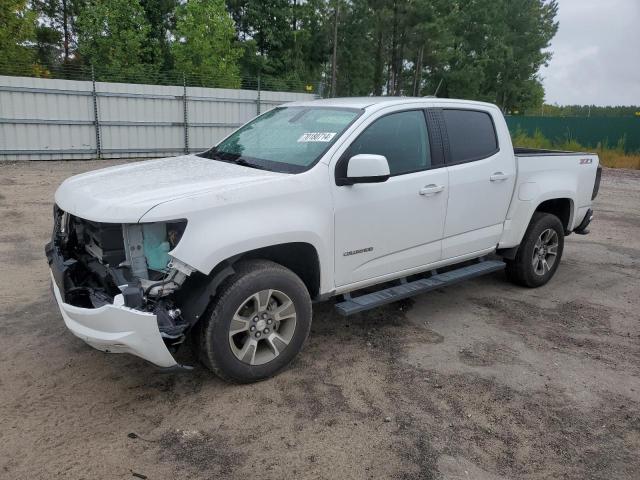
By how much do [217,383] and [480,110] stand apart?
3.39 metres

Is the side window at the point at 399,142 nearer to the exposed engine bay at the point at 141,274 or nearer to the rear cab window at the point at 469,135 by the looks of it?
the rear cab window at the point at 469,135

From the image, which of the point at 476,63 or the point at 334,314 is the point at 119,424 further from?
the point at 476,63

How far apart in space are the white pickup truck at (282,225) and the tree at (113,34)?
73.7ft

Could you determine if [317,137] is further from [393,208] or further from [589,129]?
[589,129]

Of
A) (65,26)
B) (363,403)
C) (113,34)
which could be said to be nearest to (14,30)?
(113,34)

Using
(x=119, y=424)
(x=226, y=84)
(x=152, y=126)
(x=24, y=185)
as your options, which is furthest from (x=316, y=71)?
(x=119, y=424)

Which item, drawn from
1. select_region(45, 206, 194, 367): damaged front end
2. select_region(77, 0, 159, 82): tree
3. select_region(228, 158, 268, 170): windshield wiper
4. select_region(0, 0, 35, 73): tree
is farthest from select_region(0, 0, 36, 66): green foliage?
select_region(45, 206, 194, 367): damaged front end

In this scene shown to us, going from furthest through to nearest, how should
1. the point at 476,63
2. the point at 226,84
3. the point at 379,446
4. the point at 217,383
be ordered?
the point at 476,63 → the point at 226,84 → the point at 217,383 → the point at 379,446

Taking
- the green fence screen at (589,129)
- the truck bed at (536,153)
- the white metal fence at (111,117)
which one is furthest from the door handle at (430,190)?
the green fence screen at (589,129)

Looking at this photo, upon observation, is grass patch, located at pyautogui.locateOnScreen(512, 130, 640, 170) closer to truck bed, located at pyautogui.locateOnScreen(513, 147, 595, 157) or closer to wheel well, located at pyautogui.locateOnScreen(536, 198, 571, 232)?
truck bed, located at pyautogui.locateOnScreen(513, 147, 595, 157)

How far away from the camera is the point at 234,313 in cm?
329

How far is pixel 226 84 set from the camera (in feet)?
71.1

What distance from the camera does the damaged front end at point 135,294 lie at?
2969 mm

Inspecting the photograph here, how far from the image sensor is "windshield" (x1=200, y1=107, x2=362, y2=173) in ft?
12.7
